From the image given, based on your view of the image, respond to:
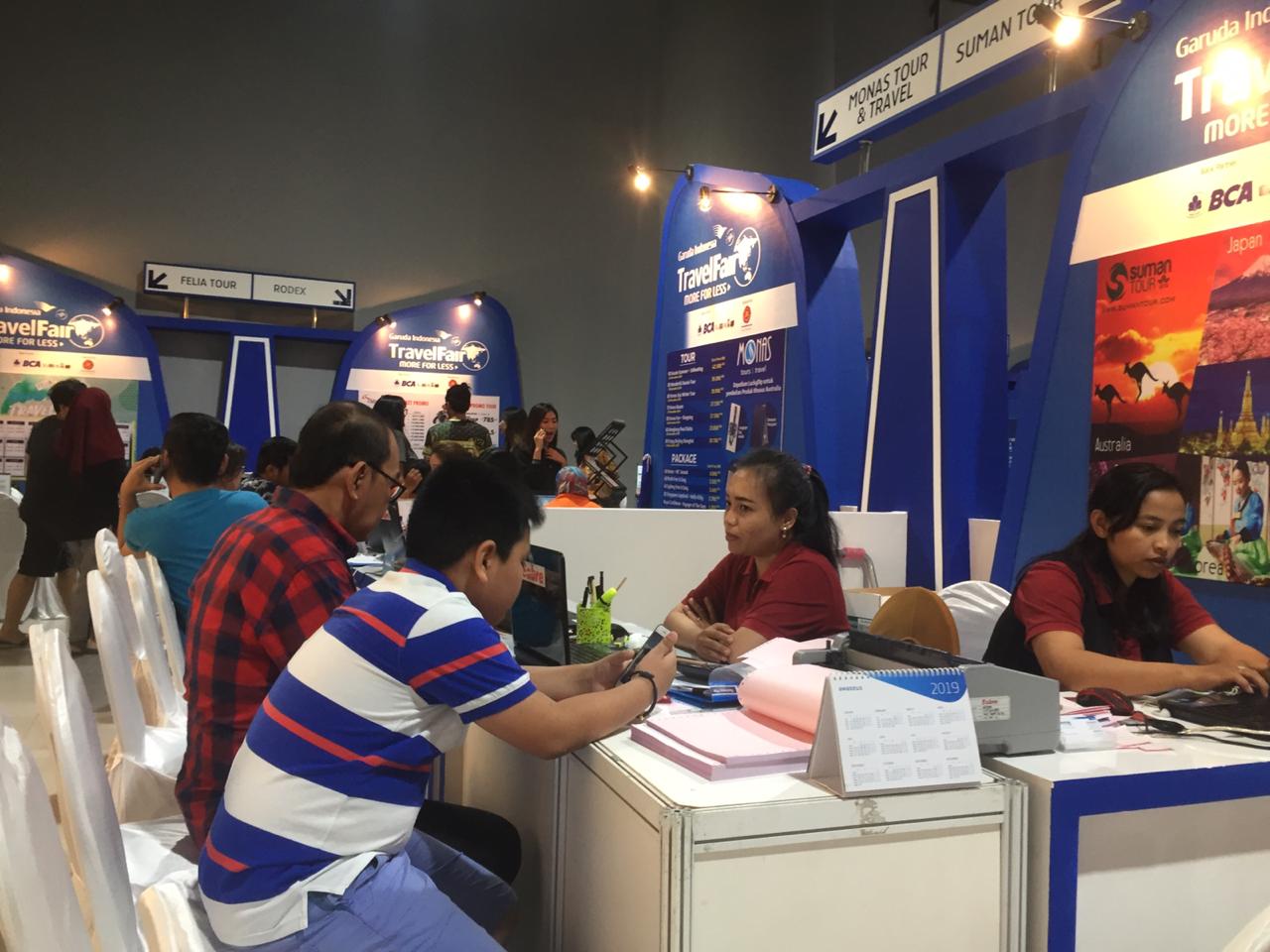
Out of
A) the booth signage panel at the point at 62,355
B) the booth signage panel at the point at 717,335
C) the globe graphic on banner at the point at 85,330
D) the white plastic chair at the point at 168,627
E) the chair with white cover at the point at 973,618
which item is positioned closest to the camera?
the white plastic chair at the point at 168,627

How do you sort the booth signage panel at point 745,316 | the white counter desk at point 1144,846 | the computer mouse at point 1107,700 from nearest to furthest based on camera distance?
the white counter desk at point 1144,846 → the computer mouse at point 1107,700 → the booth signage panel at point 745,316

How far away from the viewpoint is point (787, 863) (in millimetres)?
1296

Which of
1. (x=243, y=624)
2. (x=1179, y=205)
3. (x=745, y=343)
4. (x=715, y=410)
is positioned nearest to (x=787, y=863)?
(x=243, y=624)

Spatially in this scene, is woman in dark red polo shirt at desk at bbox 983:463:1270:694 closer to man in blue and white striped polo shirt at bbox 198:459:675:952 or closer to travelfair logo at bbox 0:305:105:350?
man in blue and white striped polo shirt at bbox 198:459:675:952

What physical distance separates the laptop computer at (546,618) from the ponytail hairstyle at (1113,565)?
1.06 m

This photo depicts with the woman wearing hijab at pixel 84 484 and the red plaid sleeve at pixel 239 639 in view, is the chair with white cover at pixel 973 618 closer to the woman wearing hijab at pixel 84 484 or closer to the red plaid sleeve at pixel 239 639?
the red plaid sleeve at pixel 239 639

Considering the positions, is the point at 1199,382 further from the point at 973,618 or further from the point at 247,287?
the point at 247,287

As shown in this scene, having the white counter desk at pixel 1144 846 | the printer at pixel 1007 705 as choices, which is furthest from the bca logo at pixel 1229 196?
the printer at pixel 1007 705

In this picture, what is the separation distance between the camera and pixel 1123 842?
1.45 m

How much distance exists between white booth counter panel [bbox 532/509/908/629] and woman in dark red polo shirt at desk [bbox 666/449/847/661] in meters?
1.22

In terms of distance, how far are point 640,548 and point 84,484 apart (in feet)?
11.4

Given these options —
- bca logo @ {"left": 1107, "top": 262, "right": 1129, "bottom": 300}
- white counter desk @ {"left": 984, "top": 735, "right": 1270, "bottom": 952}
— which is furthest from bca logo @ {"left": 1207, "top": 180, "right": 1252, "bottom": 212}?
white counter desk @ {"left": 984, "top": 735, "right": 1270, "bottom": 952}

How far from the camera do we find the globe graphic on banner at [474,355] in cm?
906

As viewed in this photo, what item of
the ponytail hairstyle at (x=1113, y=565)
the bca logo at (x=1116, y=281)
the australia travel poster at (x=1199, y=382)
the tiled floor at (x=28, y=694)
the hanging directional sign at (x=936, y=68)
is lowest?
the tiled floor at (x=28, y=694)
